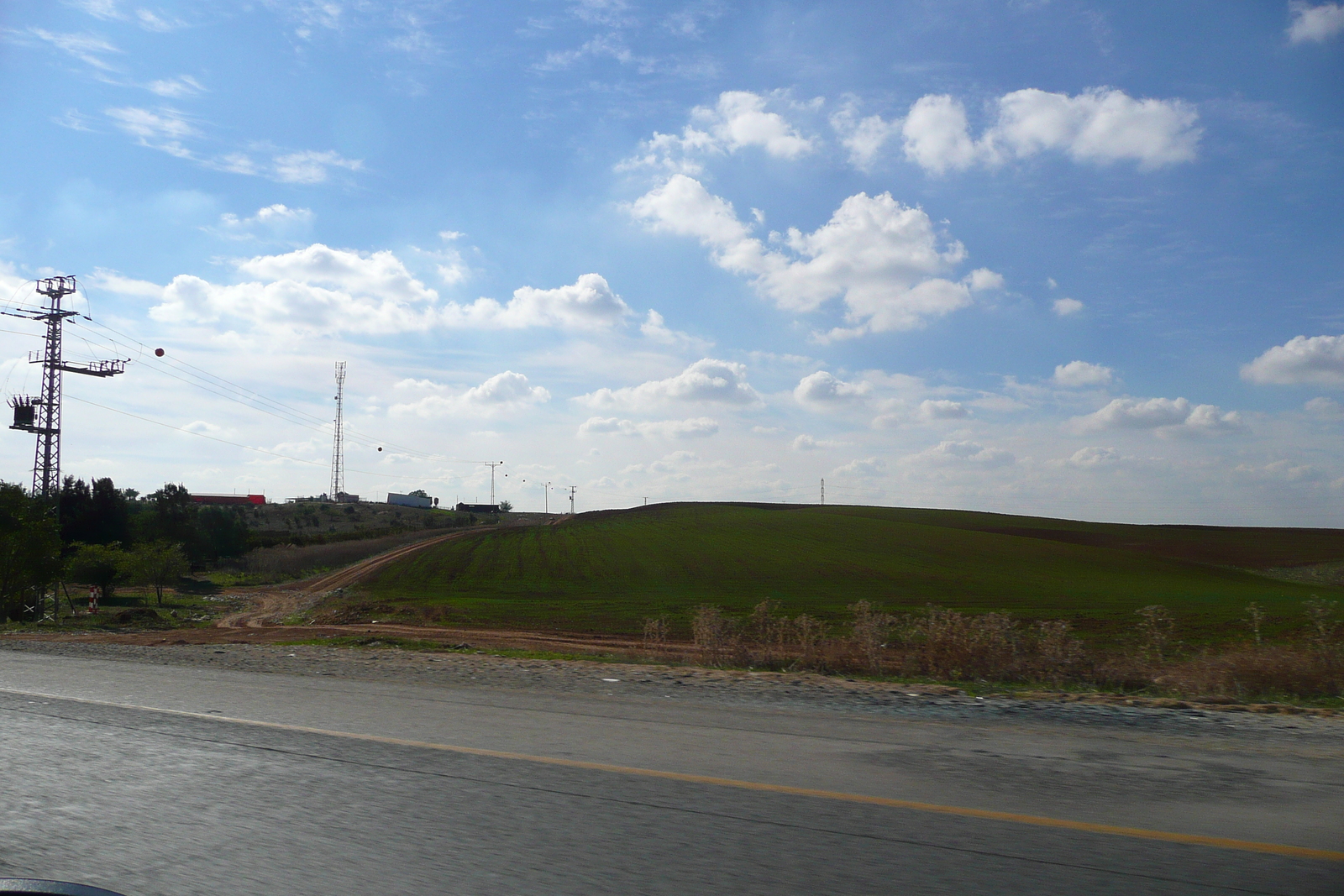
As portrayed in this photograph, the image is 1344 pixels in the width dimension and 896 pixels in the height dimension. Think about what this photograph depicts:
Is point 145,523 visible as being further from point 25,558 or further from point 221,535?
point 25,558

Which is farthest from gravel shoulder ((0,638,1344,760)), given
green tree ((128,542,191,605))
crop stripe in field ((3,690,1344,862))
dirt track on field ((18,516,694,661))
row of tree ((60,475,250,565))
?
row of tree ((60,475,250,565))

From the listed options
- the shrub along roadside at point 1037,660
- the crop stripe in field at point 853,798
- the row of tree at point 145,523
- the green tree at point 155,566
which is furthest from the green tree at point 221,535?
the crop stripe in field at point 853,798

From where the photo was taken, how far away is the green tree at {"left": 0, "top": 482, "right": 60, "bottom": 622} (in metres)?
36.3

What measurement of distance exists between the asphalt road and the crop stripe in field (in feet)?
0.08

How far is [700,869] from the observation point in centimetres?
408

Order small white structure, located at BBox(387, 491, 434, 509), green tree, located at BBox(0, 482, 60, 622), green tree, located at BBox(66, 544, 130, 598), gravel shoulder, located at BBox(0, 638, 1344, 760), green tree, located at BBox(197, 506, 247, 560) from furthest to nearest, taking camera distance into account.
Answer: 1. small white structure, located at BBox(387, 491, 434, 509)
2. green tree, located at BBox(197, 506, 247, 560)
3. green tree, located at BBox(66, 544, 130, 598)
4. green tree, located at BBox(0, 482, 60, 622)
5. gravel shoulder, located at BBox(0, 638, 1344, 760)

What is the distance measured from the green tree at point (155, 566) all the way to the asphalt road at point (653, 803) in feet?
167

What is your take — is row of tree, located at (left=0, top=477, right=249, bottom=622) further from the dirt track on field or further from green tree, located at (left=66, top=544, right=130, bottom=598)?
the dirt track on field

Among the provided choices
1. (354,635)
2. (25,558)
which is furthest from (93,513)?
(354,635)

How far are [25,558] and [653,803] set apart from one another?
41517 millimetres

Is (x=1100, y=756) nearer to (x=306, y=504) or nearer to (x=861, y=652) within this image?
(x=861, y=652)

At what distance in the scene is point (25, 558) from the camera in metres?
36.5

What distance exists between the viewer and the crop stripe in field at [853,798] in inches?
171

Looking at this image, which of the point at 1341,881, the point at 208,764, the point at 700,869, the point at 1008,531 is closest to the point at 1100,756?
the point at 1341,881
